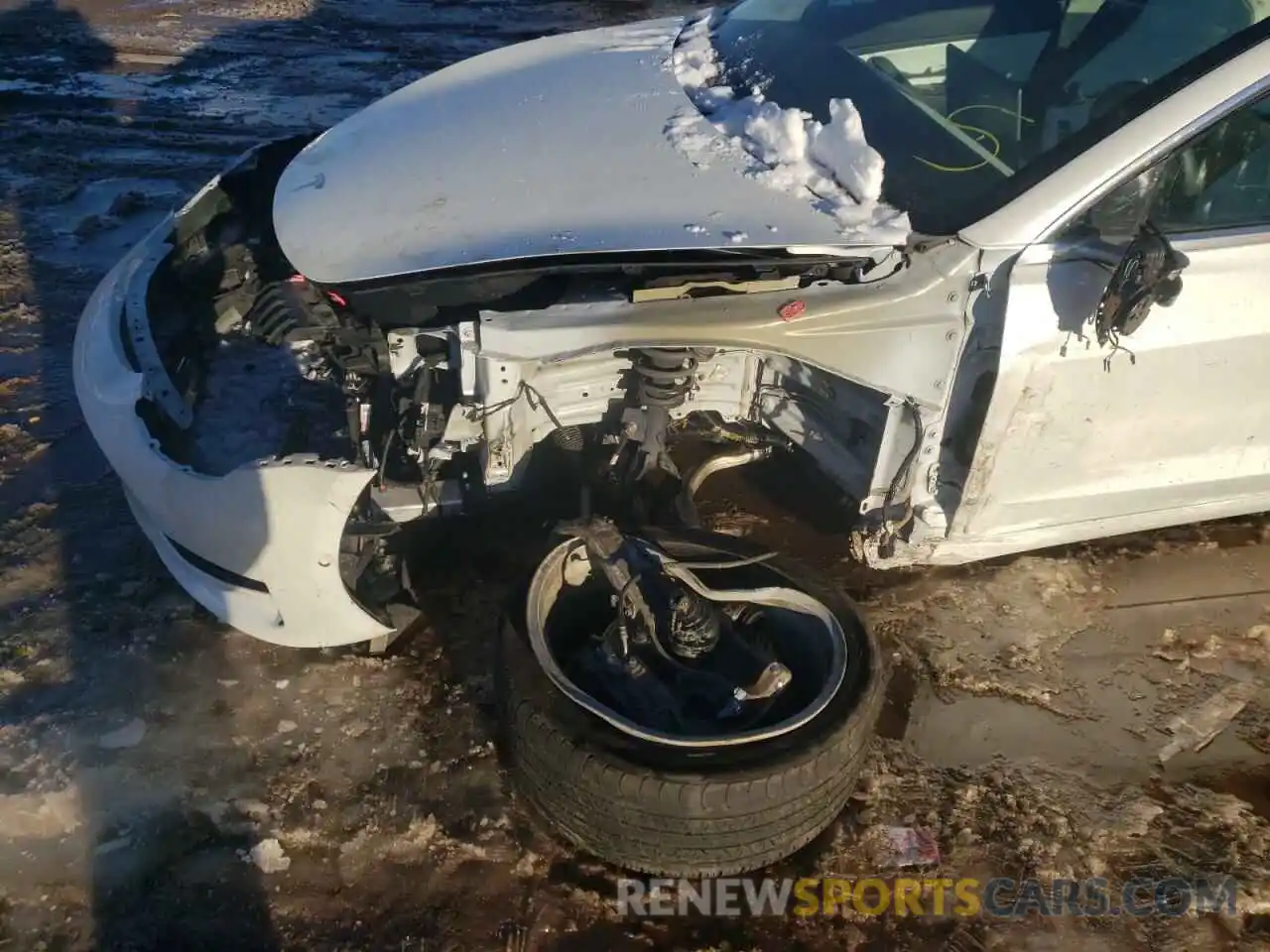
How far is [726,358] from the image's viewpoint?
322 cm

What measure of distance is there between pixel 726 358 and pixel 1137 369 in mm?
1159

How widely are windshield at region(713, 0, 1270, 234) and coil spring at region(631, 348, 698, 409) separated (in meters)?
0.69

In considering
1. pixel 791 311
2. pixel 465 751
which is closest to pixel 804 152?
pixel 791 311

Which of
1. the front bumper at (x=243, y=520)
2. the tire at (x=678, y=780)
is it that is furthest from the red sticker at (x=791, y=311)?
the front bumper at (x=243, y=520)

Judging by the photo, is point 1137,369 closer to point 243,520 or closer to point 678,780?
point 678,780

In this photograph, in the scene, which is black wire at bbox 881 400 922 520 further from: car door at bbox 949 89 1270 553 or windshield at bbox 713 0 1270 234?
windshield at bbox 713 0 1270 234

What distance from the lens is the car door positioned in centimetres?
259

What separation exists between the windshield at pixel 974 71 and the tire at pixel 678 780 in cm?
132

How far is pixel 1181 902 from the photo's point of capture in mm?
2498

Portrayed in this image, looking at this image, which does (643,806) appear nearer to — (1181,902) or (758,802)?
(758,802)

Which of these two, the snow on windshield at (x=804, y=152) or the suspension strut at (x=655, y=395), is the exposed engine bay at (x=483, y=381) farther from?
the snow on windshield at (x=804, y=152)

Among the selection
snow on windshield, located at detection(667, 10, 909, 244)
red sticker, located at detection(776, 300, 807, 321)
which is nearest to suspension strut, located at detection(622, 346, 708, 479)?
red sticker, located at detection(776, 300, 807, 321)

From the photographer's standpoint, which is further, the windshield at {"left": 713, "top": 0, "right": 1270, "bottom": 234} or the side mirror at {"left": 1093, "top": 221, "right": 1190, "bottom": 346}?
the windshield at {"left": 713, "top": 0, "right": 1270, "bottom": 234}

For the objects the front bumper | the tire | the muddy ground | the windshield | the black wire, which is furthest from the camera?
the black wire
